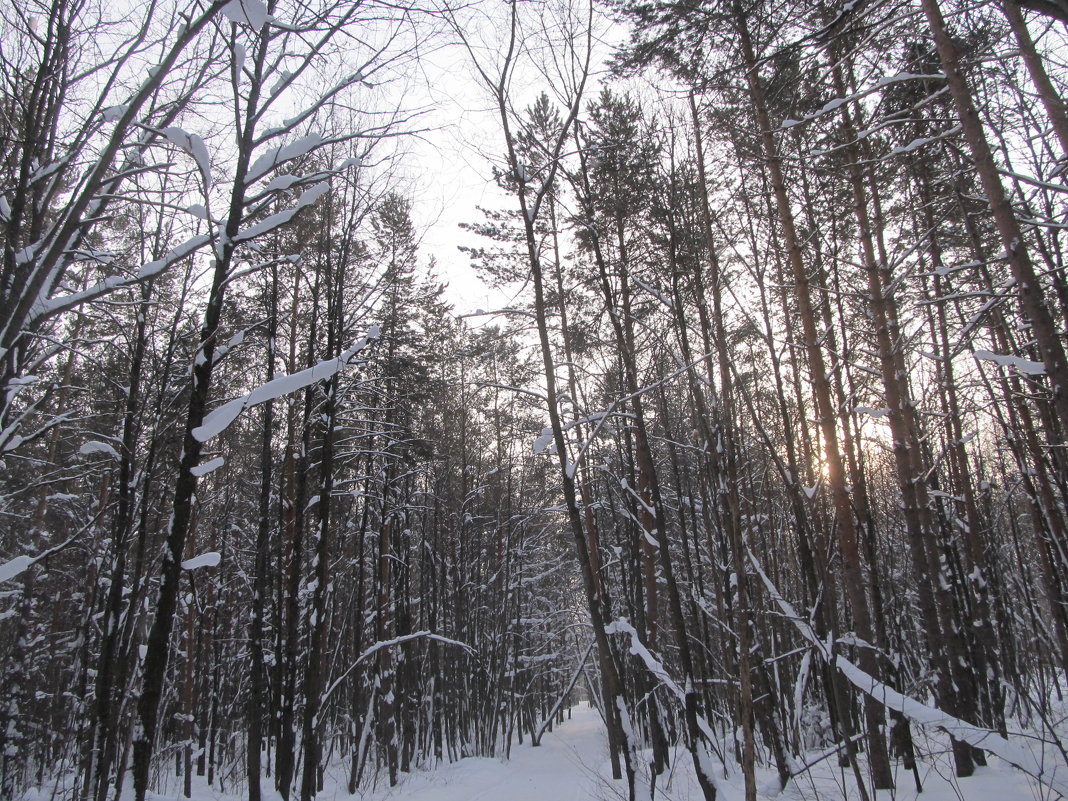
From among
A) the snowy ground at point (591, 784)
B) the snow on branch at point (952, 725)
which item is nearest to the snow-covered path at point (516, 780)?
the snowy ground at point (591, 784)

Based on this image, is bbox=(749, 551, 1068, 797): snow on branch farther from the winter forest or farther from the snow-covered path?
the snow-covered path

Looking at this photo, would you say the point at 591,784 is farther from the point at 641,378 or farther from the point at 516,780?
the point at 641,378

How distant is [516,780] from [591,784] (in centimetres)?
233

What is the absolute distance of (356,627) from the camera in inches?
465

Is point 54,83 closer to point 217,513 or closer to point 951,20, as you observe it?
point 951,20

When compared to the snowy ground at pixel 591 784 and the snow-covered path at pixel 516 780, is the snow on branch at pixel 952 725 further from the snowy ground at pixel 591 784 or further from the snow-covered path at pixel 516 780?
the snow-covered path at pixel 516 780

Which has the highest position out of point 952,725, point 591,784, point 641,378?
point 641,378

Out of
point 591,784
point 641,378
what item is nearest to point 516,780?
point 591,784

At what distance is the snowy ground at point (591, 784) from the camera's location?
4.69 metres

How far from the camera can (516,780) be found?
10992 mm

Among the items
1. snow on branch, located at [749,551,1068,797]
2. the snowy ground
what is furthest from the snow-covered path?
snow on branch, located at [749,551,1068,797]

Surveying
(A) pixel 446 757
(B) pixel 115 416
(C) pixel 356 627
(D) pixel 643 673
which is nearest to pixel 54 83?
(B) pixel 115 416

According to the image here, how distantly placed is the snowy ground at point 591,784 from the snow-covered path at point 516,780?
0.02m

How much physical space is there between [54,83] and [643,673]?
368 inches
